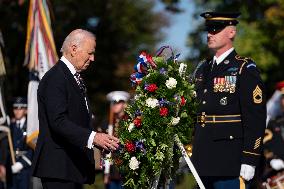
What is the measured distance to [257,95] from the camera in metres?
7.66

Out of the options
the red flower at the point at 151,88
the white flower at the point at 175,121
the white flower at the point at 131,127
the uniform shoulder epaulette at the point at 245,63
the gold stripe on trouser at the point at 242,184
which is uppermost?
the uniform shoulder epaulette at the point at 245,63

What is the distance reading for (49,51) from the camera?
39.5ft

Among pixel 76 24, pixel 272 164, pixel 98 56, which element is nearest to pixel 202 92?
pixel 272 164

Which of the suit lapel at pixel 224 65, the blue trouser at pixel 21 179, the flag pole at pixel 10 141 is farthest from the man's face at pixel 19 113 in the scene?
the suit lapel at pixel 224 65

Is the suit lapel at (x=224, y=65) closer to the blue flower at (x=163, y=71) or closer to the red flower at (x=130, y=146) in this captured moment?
the blue flower at (x=163, y=71)

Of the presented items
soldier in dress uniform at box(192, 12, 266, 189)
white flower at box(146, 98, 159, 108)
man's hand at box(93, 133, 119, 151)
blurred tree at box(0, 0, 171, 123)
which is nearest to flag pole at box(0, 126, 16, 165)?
soldier in dress uniform at box(192, 12, 266, 189)

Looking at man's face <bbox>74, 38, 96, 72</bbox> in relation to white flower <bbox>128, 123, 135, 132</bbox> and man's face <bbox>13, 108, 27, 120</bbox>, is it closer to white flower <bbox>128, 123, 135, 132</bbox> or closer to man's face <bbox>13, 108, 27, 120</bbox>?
white flower <bbox>128, 123, 135, 132</bbox>

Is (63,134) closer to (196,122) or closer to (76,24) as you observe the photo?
(196,122)

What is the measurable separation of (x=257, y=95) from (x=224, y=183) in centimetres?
86

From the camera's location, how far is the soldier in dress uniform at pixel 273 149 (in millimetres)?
12073

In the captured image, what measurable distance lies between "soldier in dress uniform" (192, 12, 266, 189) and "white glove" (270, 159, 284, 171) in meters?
4.14

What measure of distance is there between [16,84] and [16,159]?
1558cm

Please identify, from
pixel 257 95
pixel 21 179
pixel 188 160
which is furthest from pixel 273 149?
pixel 188 160

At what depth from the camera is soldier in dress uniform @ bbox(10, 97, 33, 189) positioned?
13.7 meters
